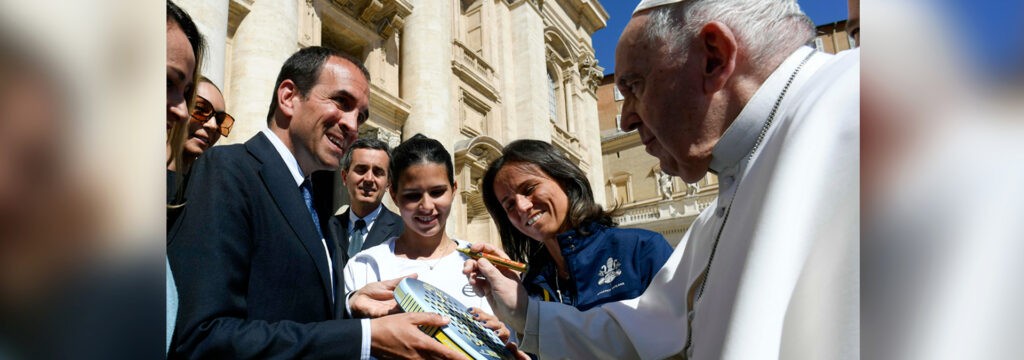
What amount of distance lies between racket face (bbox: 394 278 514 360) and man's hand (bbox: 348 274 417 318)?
17 cm

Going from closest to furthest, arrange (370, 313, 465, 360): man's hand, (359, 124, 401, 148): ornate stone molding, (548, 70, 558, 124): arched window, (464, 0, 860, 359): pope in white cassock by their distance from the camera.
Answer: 1. (464, 0, 860, 359): pope in white cassock
2. (370, 313, 465, 360): man's hand
3. (359, 124, 401, 148): ornate stone molding
4. (548, 70, 558, 124): arched window

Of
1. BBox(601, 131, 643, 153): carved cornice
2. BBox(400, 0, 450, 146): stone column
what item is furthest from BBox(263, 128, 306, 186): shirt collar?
BBox(601, 131, 643, 153): carved cornice

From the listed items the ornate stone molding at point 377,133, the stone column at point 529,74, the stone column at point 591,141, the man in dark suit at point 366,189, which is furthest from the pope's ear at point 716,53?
the stone column at point 591,141

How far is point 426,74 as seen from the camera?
1163cm

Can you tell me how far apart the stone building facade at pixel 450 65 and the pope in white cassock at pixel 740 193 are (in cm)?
464

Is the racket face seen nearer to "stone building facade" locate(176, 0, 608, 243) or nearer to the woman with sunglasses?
the woman with sunglasses

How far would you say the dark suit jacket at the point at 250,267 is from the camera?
1348 mm

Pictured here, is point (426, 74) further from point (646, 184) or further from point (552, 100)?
point (646, 184)

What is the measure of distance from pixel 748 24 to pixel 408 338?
1226 millimetres

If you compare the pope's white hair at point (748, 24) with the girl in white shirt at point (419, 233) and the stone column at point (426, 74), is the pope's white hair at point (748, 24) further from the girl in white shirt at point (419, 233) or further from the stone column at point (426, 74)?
the stone column at point (426, 74)

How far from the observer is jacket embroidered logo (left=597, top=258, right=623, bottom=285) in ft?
7.80
